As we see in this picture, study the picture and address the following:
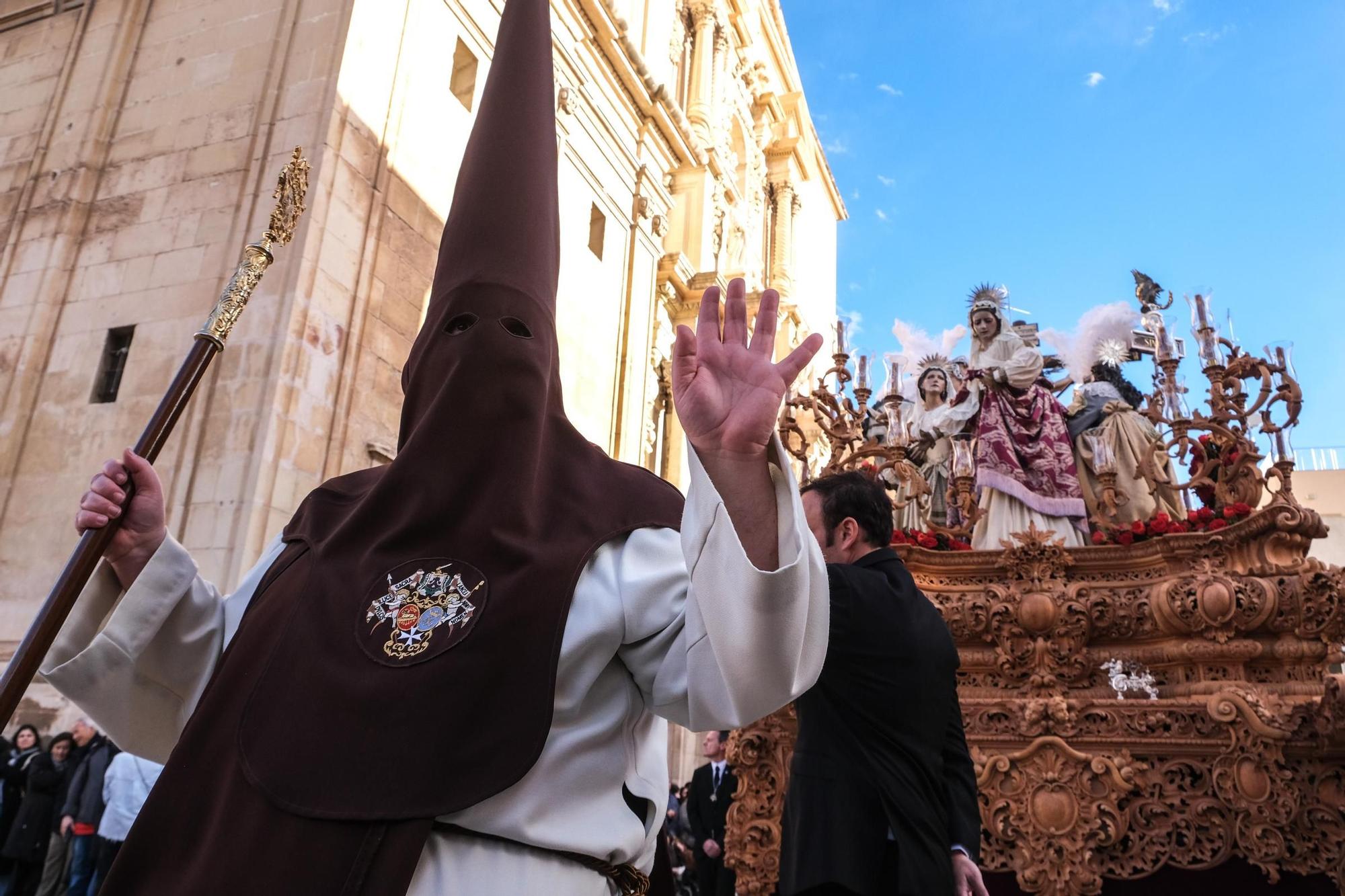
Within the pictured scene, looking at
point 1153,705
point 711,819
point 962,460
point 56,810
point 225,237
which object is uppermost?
point 225,237

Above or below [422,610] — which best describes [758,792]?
below

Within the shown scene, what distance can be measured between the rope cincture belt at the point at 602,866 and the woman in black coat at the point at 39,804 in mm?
7353

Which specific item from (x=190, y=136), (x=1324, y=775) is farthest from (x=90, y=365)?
(x=1324, y=775)

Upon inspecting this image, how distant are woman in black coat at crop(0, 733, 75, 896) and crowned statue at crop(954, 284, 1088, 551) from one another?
698 cm

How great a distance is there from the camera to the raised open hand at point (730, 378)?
1398mm

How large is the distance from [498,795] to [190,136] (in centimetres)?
1035

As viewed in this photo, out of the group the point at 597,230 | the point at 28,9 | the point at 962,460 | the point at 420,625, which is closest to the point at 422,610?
the point at 420,625

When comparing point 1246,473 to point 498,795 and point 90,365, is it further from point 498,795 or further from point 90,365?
point 90,365

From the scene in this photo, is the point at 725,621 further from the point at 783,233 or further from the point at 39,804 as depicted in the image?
the point at 783,233

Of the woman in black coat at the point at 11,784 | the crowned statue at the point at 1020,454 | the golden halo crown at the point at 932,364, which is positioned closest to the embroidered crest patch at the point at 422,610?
the crowned statue at the point at 1020,454

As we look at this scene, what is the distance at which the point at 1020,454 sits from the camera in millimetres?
5590

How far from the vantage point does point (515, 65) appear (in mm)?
2266

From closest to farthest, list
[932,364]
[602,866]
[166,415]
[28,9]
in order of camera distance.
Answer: [602,866] → [166,415] → [932,364] → [28,9]

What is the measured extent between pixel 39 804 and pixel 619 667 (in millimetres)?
7833
